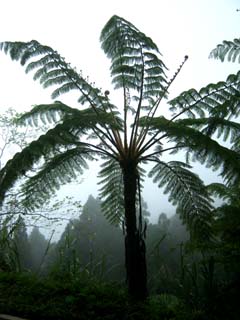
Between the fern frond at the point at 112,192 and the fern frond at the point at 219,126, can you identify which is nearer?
the fern frond at the point at 219,126

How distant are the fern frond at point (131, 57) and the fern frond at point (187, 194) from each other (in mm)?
1003

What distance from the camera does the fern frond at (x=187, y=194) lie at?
361cm

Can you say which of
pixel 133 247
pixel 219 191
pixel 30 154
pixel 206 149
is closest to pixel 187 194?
pixel 219 191

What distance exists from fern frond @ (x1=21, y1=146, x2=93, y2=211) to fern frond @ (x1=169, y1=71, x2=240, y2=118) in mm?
1371

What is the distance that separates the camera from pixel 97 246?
19.7 m

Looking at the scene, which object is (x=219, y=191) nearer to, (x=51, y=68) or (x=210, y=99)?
(x=210, y=99)

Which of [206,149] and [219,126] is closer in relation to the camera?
[206,149]

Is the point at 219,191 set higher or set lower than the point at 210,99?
lower

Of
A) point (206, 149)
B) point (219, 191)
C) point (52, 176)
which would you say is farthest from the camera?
point (219, 191)

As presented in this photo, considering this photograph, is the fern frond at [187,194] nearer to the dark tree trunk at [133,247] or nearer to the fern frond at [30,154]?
the dark tree trunk at [133,247]

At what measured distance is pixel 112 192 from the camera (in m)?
4.30

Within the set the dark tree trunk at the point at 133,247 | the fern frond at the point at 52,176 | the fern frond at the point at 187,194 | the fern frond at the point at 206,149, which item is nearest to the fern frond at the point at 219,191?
the fern frond at the point at 187,194

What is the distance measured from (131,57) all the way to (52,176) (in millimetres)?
Result: 1791

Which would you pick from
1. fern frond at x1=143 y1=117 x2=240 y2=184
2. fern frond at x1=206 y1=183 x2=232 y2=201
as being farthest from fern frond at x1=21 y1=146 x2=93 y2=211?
fern frond at x1=206 y1=183 x2=232 y2=201
